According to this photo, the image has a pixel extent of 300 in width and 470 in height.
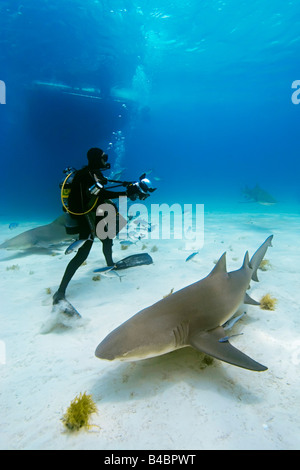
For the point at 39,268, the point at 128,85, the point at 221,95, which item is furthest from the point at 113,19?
the point at 221,95

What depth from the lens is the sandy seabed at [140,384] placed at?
2270 mm

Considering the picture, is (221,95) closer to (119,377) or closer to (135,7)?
(135,7)

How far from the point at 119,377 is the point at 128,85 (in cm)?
3065

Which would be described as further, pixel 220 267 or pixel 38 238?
pixel 38 238

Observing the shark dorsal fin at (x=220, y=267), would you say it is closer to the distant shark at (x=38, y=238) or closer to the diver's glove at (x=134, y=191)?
the diver's glove at (x=134, y=191)

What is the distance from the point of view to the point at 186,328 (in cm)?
302

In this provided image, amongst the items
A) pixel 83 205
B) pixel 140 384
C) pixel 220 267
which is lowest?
pixel 140 384

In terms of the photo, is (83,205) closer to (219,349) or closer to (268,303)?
(219,349)

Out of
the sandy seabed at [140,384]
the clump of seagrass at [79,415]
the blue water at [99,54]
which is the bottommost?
the sandy seabed at [140,384]

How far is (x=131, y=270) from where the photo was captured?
24.3 feet

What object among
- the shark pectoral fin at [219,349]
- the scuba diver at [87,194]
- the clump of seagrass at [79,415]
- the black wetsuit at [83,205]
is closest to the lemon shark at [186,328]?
the shark pectoral fin at [219,349]

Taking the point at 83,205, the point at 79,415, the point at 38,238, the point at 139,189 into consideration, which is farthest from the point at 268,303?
the point at 38,238

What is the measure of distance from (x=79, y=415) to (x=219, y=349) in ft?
5.07

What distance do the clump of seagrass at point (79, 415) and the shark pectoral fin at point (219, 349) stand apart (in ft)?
4.12
